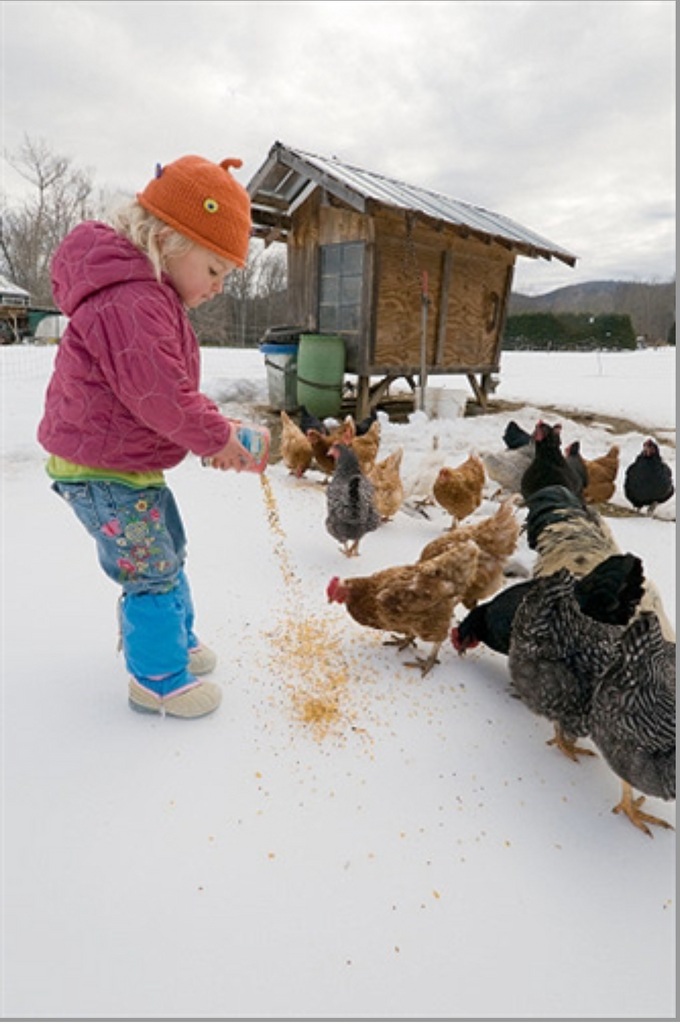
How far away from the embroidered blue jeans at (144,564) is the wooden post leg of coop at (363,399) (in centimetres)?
559

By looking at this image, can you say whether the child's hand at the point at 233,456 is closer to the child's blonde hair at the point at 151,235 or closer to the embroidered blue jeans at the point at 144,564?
the embroidered blue jeans at the point at 144,564

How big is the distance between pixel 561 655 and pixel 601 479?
9.96 feet

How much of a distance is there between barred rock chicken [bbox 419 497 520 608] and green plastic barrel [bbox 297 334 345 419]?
4629 mm

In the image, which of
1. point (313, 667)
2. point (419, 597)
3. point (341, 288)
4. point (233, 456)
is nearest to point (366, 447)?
point (419, 597)

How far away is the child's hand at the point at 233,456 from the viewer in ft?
4.72

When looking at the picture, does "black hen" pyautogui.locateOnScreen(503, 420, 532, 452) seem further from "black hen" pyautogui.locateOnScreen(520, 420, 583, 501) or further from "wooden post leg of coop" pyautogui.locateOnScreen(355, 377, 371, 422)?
"wooden post leg of coop" pyautogui.locateOnScreen(355, 377, 371, 422)

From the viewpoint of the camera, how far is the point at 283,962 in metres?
1.06

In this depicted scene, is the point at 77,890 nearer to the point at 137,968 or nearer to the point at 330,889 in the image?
the point at 137,968

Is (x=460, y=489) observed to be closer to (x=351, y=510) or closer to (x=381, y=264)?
(x=351, y=510)

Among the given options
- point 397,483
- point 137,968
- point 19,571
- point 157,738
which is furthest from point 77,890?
point 397,483

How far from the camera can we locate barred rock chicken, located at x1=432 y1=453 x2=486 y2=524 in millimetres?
3270

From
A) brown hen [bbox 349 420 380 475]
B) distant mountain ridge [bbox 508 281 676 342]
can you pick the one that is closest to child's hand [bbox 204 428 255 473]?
brown hen [bbox 349 420 380 475]

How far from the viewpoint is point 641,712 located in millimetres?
1303

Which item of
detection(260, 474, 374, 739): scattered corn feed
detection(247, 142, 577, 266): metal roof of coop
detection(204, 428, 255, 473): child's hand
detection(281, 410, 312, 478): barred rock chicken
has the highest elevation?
detection(247, 142, 577, 266): metal roof of coop
